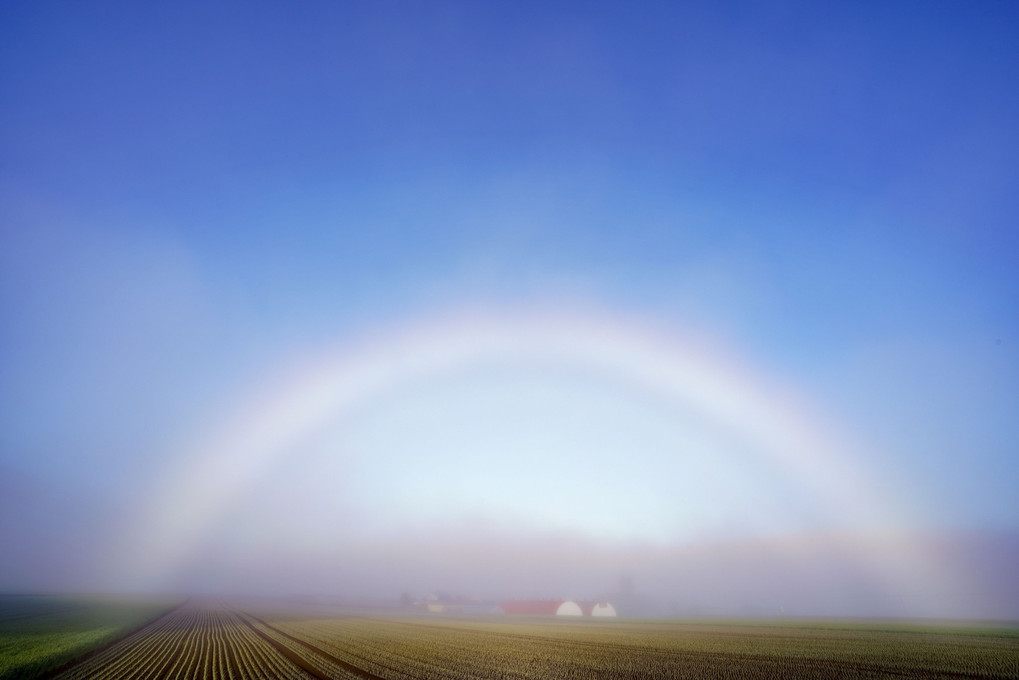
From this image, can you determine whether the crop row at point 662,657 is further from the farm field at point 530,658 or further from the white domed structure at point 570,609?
the white domed structure at point 570,609

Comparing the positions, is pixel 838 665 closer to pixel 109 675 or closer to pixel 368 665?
pixel 368 665

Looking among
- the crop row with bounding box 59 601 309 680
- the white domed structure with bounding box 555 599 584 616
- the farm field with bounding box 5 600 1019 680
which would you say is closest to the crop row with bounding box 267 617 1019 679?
the farm field with bounding box 5 600 1019 680

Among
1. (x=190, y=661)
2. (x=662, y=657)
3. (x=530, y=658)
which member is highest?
(x=662, y=657)

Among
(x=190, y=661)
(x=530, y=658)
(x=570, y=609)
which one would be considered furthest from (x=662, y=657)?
(x=570, y=609)

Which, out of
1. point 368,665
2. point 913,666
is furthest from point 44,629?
point 913,666

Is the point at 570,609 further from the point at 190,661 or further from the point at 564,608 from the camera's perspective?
the point at 190,661

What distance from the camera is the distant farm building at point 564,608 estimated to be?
117812 mm

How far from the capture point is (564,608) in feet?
388

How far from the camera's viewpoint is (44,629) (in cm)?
4953

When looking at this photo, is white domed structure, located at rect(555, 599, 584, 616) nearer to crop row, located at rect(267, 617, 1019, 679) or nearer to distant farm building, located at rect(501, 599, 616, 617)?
distant farm building, located at rect(501, 599, 616, 617)

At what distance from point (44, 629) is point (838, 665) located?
66613 millimetres

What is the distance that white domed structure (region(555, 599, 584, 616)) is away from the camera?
117 meters

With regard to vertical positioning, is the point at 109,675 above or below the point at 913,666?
below

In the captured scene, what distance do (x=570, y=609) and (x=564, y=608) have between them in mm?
1380
